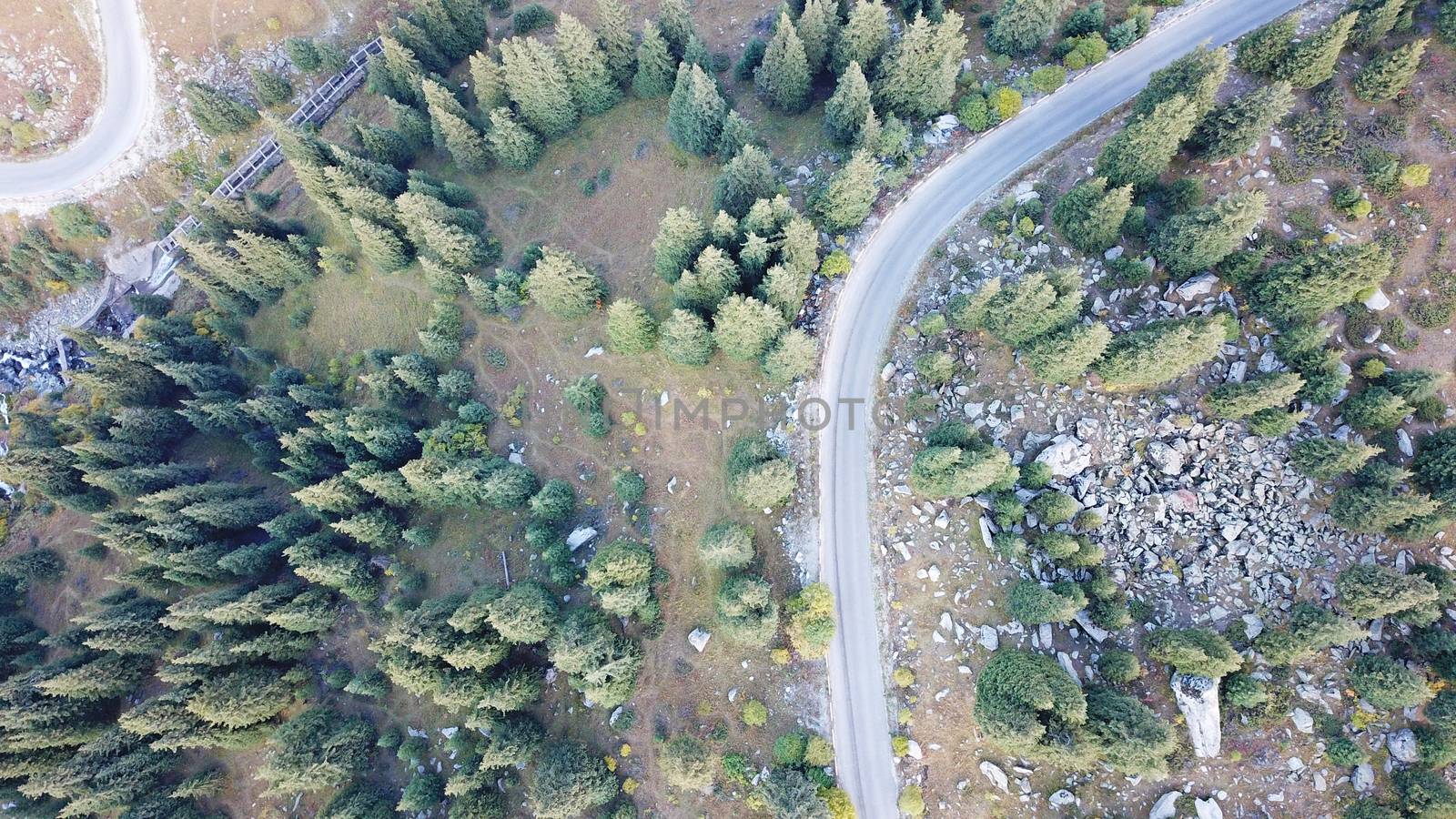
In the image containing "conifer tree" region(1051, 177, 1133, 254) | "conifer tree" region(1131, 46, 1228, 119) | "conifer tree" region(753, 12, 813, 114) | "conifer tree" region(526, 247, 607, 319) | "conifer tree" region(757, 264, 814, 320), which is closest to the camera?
"conifer tree" region(1131, 46, 1228, 119)

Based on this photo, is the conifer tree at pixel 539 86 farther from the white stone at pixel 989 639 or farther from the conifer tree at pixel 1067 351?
the white stone at pixel 989 639

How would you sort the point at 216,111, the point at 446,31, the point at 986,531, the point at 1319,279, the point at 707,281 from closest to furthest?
the point at 1319,279 → the point at 986,531 → the point at 707,281 → the point at 446,31 → the point at 216,111

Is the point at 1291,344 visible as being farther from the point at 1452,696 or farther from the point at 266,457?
the point at 266,457

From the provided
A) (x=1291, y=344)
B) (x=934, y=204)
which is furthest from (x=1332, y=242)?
(x=934, y=204)

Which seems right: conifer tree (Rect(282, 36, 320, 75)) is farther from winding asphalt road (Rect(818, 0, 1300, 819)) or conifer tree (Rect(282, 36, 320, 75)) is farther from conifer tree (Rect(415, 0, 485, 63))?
winding asphalt road (Rect(818, 0, 1300, 819))

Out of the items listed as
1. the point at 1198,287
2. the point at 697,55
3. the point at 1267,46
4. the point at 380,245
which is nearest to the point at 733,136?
the point at 697,55

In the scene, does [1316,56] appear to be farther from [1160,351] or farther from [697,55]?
[697,55]

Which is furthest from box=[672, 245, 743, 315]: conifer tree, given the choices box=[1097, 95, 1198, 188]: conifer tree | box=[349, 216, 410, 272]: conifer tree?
box=[349, 216, 410, 272]: conifer tree
